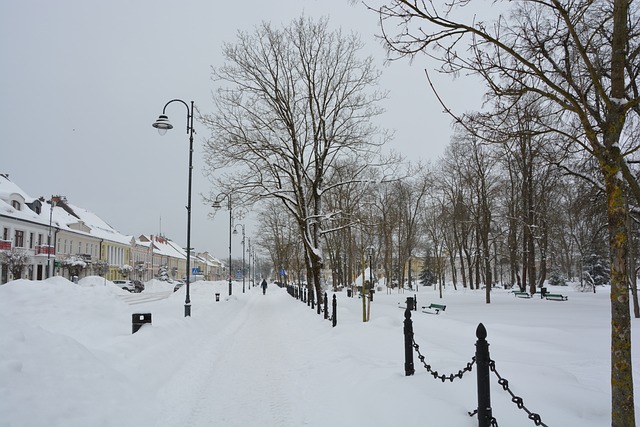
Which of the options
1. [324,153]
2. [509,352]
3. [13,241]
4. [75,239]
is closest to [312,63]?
[324,153]

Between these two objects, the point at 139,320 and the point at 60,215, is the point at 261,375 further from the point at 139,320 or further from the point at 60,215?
the point at 60,215

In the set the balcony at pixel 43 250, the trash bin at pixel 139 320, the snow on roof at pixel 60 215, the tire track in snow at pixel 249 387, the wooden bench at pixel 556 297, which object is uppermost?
the snow on roof at pixel 60 215

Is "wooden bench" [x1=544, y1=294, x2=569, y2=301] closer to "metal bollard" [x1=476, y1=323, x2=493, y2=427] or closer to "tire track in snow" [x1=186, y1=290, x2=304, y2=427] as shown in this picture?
"tire track in snow" [x1=186, y1=290, x2=304, y2=427]

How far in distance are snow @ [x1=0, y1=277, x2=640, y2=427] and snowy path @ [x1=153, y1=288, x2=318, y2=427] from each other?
0.03m

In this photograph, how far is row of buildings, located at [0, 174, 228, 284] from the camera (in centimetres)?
4409

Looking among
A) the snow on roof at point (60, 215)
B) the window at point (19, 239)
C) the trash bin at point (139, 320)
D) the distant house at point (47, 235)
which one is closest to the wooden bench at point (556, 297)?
the trash bin at point (139, 320)

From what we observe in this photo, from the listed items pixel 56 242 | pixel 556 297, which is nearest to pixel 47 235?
pixel 56 242

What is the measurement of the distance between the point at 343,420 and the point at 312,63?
67.5 ft

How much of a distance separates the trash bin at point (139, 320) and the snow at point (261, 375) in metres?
0.44

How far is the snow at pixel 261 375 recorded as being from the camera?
506 cm

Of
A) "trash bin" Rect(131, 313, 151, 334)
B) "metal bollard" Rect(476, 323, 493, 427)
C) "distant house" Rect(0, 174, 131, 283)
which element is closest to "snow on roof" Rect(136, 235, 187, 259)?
"distant house" Rect(0, 174, 131, 283)

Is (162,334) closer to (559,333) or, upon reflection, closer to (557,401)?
(557,401)

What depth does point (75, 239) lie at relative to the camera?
5866 centimetres

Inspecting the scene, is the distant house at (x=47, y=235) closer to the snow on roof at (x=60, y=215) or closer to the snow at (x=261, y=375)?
the snow on roof at (x=60, y=215)
